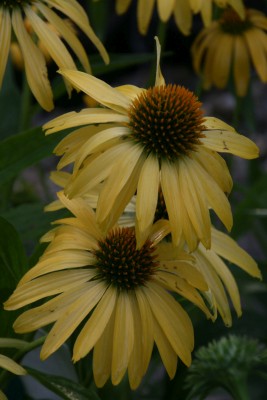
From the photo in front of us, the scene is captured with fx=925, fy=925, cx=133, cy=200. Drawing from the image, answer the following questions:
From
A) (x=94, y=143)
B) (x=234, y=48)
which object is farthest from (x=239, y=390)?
(x=234, y=48)

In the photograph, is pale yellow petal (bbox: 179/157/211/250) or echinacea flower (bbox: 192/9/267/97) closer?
pale yellow petal (bbox: 179/157/211/250)

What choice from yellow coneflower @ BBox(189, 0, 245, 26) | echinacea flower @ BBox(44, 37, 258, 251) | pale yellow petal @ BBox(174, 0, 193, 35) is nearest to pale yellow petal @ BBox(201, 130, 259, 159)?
echinacea flower @ BBox(44, 37, 258, 251)

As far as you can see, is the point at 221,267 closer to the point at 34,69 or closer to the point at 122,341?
the point at 122,341

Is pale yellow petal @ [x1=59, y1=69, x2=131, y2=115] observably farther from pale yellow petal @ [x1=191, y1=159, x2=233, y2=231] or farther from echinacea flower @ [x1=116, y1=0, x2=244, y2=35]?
echinacea flower @ [x1=116, y1=0, x2=244, y2=35]

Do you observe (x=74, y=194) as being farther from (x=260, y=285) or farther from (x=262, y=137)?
(x=262, y=137)

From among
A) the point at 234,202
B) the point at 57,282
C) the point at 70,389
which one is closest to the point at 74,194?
the point at 57,282
